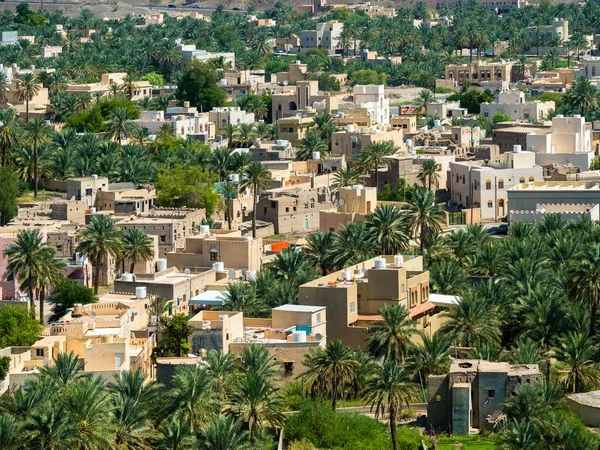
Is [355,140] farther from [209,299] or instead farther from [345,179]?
[209,299]

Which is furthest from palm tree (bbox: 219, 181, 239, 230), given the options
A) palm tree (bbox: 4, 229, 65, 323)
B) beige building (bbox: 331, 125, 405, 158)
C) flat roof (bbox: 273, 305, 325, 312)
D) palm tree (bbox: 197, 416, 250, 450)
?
palm tree (bbox: 197, 416, 250, 450)

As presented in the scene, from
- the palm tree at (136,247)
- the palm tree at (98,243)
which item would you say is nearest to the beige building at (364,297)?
the palm tree at (98,243)

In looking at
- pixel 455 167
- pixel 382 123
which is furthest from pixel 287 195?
pixel 382 123

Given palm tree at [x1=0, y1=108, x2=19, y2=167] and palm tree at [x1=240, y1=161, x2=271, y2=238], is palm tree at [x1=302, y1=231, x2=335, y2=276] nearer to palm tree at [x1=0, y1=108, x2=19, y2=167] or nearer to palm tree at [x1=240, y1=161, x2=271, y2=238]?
palm tree at [x1=240, y1=161, x2=271, y2=238]

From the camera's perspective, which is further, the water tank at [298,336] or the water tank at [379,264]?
the water tank at [379,264]

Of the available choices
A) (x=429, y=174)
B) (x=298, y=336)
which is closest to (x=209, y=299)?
(x=298, y=336)

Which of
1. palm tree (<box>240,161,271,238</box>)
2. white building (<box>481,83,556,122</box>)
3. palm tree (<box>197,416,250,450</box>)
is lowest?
palm tree (<box>197,416,250,450</box>)

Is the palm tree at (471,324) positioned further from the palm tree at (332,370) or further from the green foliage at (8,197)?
the green foliage at (8,197)
